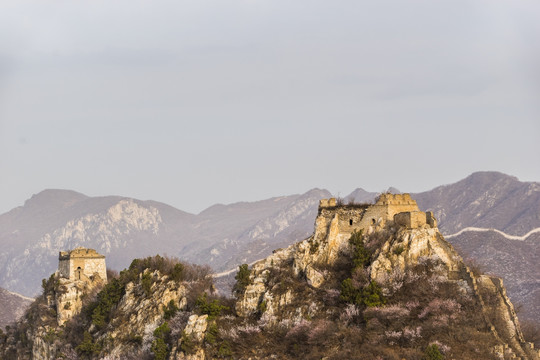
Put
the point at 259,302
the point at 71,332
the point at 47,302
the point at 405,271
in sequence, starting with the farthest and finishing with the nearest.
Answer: the point at 47,302 < the point at 71,332 < the point at 259,302 < the point at 405,271

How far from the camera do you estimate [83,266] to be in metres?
145

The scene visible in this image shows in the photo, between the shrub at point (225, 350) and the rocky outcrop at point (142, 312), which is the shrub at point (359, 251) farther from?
the rocky outcrop at point (142, 312)

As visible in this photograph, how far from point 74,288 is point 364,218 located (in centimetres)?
5492

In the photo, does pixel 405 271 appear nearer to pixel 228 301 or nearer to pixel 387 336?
pixel 387 336

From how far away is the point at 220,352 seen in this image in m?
101

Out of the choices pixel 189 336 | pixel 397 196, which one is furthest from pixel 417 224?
pixel 189 336

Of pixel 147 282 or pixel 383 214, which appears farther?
Answer: pixel 147 282

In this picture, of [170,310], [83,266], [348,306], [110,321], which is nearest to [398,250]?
[348,306]

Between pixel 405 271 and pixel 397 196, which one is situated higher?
pixel 397 196

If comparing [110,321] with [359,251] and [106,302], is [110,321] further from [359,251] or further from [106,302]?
[359,251]

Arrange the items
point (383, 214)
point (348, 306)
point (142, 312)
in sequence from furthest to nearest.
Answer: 1. point (142, 312)
2. point (383, 214)
3. point (348, 306)

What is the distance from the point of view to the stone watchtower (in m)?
144

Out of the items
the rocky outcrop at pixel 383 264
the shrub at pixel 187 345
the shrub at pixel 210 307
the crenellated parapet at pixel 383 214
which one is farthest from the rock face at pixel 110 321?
the crenellated parapet at pixel 383 214

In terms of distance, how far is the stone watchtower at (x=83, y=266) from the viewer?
144 meters
